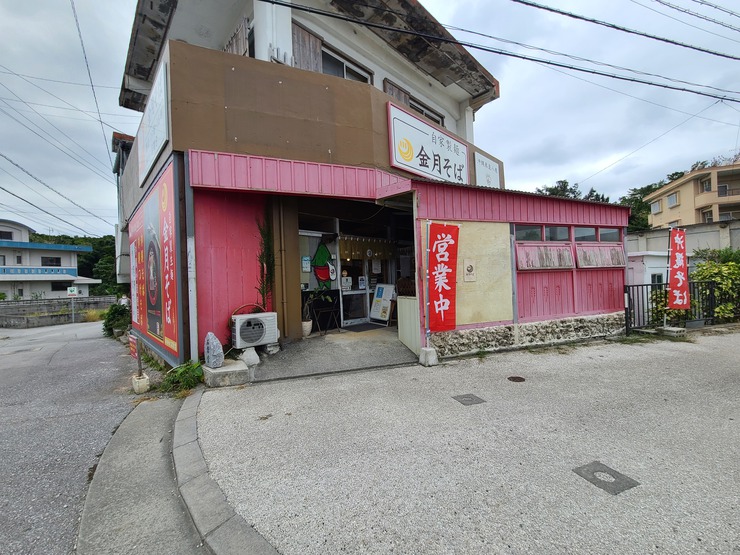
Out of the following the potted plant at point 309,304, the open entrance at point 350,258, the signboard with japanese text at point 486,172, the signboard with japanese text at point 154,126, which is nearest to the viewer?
the signboard with japanese text at point 154,126

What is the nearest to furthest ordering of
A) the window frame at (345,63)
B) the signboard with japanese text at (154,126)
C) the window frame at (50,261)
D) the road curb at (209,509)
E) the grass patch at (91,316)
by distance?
the road curb at (209,509) < the signboard with japanese text at (154,126) < the window frame at (345,63) < the grass patch at (91,316) < the window frame at (50,261)

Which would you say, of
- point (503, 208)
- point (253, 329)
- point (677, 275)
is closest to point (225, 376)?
point (253, 329)

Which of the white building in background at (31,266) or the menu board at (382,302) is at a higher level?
the white building in background at (31,266)

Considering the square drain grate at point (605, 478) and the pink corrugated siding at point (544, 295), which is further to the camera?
the pink corrugated siding at point (544, 295)

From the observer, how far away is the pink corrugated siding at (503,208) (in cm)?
654

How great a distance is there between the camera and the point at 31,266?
36.2 meters

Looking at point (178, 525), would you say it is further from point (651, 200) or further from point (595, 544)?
point (651, 200)

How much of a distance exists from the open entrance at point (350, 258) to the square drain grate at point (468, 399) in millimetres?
4160

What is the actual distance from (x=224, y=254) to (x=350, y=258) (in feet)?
11.0

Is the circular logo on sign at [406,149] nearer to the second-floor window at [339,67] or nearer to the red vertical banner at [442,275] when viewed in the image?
the second-floor window at [339,67]

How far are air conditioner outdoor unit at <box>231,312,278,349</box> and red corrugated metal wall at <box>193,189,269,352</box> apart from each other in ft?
1.32

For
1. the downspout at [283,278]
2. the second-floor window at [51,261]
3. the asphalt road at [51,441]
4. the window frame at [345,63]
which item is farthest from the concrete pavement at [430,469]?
the second-floor window at [51,261]

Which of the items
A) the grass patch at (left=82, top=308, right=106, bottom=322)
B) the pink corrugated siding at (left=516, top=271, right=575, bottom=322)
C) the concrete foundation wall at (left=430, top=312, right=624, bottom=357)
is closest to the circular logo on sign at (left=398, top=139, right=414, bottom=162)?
the pink corrugated siding at (left=516, top=271, right=575, bottom=322)

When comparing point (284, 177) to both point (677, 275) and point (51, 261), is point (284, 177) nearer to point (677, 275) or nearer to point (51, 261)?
point (677, 275)
